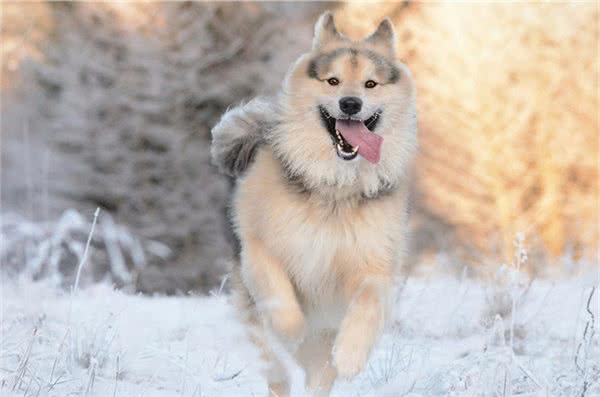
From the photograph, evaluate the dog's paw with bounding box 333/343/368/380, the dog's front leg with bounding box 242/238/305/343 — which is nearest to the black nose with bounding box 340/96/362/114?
the dog's front leg with bounding box 242/238/305/343

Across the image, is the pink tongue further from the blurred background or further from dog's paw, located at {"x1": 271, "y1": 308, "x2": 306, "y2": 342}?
the blurred background

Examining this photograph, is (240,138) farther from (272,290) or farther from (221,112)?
(221,112)

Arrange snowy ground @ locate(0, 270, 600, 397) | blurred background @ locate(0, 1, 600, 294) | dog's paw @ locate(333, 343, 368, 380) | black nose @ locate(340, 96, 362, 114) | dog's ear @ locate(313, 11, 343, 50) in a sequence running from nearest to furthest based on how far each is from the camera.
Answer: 1. snowy ground @ locate(0, 270, 600, 397)
2. dog's paw @ locate(333, 343, 368, 380)
3. black nose @ locate(340, 96, 362, 114)
4. dog's ear @ locate(313, 11, 343, 50)
5. blurred background @ locate(0, 1, 600, 294)

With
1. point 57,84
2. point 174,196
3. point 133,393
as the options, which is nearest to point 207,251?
point 174,196

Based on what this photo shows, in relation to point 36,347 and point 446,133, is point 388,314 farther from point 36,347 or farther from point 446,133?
point 446,133

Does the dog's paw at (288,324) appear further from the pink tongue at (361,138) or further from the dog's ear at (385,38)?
the dog's ear at (385,38)

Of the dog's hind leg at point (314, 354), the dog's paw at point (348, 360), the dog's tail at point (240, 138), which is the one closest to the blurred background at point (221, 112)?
the dog's tail at point (240, 138)

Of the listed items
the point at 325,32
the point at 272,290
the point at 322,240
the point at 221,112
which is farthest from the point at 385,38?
the point at 221,112

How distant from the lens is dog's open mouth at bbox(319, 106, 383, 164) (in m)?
5.00

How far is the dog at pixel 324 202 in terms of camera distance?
492 cm

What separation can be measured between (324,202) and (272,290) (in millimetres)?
532

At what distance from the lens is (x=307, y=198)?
5.02m

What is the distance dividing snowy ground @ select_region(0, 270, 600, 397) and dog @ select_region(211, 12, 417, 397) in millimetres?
302

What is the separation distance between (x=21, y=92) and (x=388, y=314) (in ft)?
61.0
